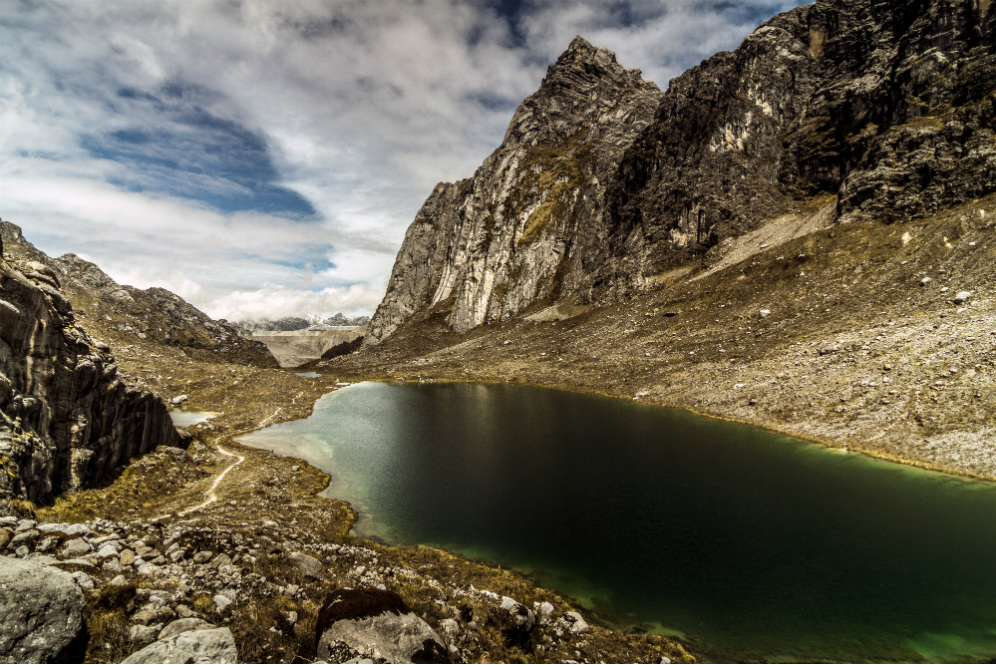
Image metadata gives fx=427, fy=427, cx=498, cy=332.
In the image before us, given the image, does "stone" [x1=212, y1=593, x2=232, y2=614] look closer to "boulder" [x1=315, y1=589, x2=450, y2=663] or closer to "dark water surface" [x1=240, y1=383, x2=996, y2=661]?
"boulder" [x1=315, y1=589, x2=450, y2=663]

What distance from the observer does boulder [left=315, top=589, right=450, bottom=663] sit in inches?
448

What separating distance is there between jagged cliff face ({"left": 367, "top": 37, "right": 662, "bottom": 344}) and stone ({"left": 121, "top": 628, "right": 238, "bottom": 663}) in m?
127

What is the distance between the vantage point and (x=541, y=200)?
153125 millimetres

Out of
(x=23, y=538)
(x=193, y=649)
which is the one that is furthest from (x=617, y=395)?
(x=23, y=538)

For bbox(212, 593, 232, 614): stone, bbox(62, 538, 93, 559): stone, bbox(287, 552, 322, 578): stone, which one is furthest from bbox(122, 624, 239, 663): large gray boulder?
bbox(287, 552, 322, 578): stone

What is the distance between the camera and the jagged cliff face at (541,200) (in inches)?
5586

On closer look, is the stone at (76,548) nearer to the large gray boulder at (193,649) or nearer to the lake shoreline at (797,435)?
the large gray boulder at (193,649)

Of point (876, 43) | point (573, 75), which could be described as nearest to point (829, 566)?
point (876, 43)

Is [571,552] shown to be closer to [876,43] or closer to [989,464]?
[989,464]

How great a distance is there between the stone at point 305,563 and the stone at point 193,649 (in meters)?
6.61

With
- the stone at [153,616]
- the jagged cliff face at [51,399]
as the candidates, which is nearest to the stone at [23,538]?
the jagged cliff face at [51,399]

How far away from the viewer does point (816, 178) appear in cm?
9581

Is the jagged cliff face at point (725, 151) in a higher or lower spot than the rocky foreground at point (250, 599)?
higher

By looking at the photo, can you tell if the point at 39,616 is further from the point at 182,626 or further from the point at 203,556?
the point at 203,556
